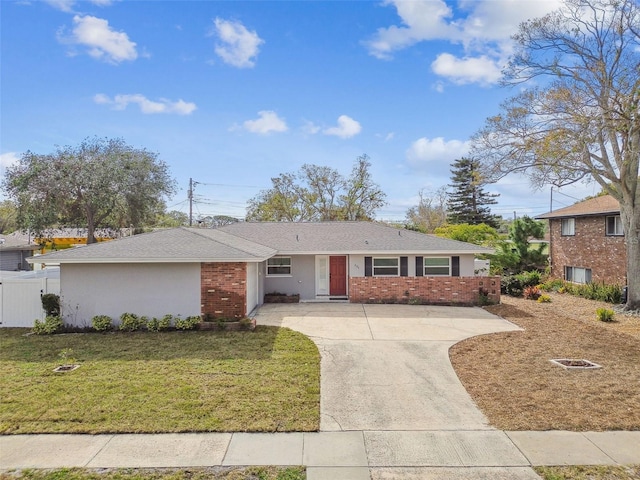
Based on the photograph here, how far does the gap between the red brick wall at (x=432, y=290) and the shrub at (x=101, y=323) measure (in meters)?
9.19

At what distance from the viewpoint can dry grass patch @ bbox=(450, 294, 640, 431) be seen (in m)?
5.91

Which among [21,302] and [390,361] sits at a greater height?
[21,302]

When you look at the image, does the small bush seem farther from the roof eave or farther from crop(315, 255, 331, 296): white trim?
the roof eave

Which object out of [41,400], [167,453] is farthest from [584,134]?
[41,400]

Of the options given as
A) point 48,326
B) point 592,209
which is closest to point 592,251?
point 592,209

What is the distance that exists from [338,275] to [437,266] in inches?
173

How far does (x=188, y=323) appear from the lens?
1140 centimetres

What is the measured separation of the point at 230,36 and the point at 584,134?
12162 mm

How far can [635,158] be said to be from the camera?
43.5 feet

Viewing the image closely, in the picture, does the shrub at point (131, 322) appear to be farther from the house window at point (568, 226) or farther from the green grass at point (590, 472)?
the house window at point (568, 226)

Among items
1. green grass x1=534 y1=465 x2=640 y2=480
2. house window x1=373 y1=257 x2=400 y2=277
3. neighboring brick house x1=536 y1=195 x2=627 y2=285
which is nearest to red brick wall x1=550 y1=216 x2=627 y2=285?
neighboring brick house x1=536 y1=195 x2=627 y2=285

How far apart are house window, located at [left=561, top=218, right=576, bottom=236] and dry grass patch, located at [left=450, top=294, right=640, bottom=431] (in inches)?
360

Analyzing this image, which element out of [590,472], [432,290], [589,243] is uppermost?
[589,243]

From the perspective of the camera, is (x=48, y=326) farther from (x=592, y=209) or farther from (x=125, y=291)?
(x=592, y=209)
